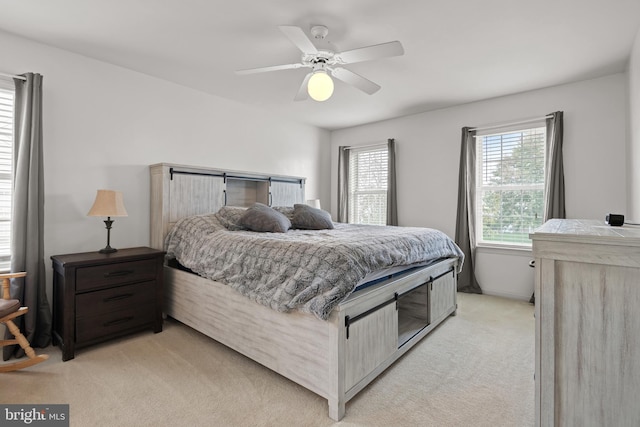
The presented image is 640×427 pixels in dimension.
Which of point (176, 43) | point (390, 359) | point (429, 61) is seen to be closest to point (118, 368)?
point (390, 359)

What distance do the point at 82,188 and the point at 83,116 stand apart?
0.69m

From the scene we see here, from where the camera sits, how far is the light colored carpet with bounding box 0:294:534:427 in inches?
67.5

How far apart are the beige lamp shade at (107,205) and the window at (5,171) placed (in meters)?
0.62

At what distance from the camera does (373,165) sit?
5.32 metres

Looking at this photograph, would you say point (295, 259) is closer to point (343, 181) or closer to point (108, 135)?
point (108, 135)

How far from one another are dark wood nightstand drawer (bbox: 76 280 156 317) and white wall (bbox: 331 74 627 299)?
3652 mm

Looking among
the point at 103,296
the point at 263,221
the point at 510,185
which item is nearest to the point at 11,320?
the point at 103,296

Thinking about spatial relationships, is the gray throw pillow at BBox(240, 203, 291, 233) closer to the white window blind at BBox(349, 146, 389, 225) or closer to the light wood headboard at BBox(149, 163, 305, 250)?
the light wood headboard at BBox(149, 163, 305, 250)

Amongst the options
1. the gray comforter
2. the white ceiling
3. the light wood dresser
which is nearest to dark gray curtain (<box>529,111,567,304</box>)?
the white ceiling

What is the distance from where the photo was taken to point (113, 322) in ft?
8.43

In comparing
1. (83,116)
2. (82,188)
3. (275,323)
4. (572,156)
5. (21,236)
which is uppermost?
(83,116)

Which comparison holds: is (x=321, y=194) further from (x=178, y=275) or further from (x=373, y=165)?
(x=178, y=275)

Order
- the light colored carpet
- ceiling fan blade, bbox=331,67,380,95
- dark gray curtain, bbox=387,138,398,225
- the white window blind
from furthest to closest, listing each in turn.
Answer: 1. the white window blind
2. dark gray curtain, bbox=387,138,398,225
3. ceiling fan blade, bbox=331,67,380,95
4. the light colored carpet

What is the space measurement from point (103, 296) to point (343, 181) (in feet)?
13.0
